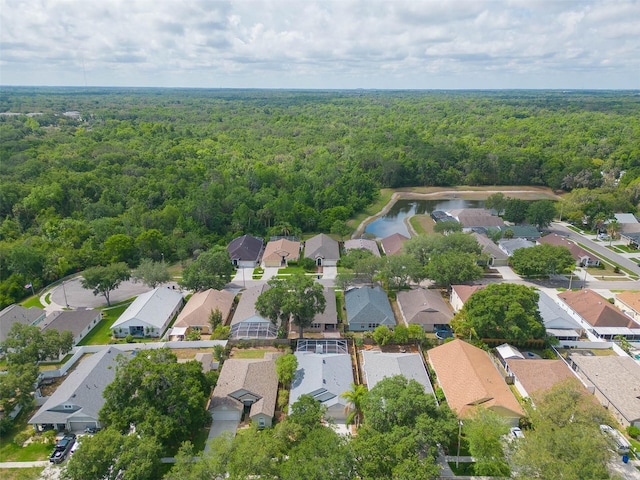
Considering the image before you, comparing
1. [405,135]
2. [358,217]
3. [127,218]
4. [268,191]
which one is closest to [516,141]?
[405,135]

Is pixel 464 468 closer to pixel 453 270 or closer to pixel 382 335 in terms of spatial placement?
pixel 382 335

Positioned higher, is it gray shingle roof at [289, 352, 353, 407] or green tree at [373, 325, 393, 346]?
gray shingle roof at [289, 352, 353, 407]

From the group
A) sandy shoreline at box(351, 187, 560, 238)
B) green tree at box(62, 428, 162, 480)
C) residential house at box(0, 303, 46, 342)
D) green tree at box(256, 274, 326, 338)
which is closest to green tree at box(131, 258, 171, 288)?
residential house at box(0, 303, 46, 342)

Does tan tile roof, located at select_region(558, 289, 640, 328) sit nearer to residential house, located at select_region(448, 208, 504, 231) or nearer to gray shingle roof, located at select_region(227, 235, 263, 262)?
residential house, located at select_region(448, 208, 504, 231)

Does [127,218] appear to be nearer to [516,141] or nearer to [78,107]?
[516,141]

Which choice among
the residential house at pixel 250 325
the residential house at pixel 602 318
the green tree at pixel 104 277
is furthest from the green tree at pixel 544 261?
A: the green tree at pixel 104 277

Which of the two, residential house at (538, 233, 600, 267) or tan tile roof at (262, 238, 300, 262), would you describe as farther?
tan tile roof at (262, 238, 300, 262)
